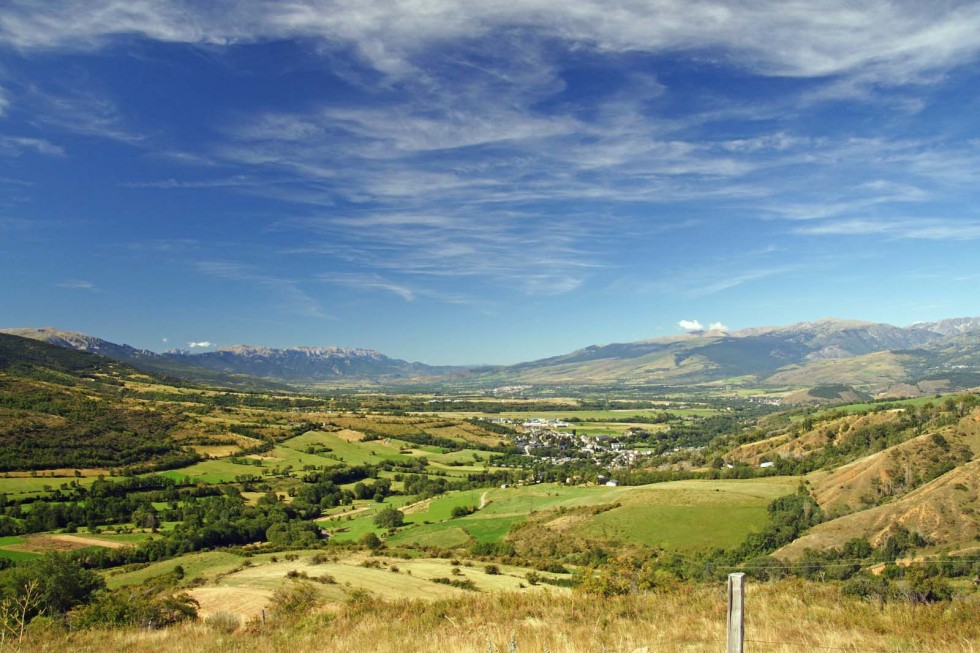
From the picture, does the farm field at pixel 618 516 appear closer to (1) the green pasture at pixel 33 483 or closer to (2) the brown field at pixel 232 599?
(2) the brown field at pixel 232 599

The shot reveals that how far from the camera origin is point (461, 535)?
88.7 meters

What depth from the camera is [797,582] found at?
1964 cm

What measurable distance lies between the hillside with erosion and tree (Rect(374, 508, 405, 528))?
455 millimetres

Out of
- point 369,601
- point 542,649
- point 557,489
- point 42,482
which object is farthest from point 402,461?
point 542,649

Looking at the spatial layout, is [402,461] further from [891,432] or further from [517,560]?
[891,432]

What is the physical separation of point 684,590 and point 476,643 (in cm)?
1189

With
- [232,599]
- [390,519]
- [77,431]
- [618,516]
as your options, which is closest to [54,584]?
[232,599]

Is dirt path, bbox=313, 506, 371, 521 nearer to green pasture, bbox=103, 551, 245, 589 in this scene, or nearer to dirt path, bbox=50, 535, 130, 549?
dirt path, bbox=50, 535, 130, 549

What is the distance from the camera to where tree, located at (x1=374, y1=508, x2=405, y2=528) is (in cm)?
9706

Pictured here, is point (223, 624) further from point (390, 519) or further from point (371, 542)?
point (390, 519)

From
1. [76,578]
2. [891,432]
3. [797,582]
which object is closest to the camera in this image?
[797,582]

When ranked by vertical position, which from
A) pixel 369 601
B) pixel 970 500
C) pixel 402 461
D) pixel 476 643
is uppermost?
pixel 476 643

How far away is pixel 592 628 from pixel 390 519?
299ft

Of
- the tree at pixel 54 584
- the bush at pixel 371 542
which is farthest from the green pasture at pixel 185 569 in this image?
the bush at pixel 371 542
